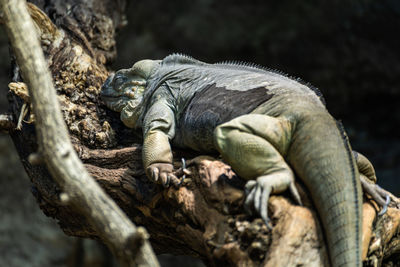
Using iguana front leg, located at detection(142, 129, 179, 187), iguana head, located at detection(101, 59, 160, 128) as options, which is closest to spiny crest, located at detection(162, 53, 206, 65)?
iguana head, located at detection(101, 59, 160, 128)

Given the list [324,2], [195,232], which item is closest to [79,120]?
[195,232]

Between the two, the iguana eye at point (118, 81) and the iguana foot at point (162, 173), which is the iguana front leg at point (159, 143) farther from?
the iguana eye at point (118, 81)

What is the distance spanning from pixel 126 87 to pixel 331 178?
2438 millimetres

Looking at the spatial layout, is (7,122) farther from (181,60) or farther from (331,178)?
(331,178)

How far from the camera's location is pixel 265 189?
2.83 metres

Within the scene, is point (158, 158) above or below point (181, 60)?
below

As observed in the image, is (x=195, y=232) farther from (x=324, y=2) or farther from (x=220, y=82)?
(x=324, y=2)

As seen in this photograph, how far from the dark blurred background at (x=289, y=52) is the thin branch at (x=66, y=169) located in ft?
18.8

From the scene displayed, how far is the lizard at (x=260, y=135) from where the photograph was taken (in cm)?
277

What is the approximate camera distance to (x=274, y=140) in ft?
10.0

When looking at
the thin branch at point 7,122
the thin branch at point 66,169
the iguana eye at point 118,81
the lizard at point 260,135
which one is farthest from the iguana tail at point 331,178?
the thin branch at point 7,122

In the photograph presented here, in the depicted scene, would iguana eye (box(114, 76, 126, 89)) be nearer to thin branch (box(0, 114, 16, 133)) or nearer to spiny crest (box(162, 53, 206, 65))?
spiny crest (box(162, 53, 206, 65))

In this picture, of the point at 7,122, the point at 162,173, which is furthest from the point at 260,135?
the point at 7,122

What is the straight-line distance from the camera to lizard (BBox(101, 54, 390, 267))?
109 inches
